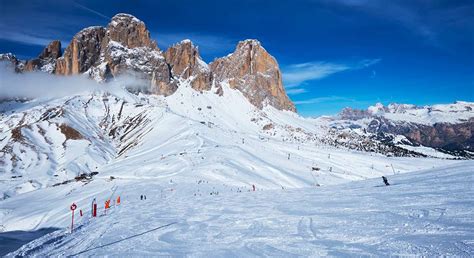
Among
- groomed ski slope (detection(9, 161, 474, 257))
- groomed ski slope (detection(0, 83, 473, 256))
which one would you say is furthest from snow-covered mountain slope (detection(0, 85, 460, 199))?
groomed ski slope (detection(9, 161, 474, 257))

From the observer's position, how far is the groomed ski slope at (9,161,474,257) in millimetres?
9898

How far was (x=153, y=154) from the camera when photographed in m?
84.8

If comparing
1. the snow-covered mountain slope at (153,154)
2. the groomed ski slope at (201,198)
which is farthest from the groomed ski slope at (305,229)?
the snow-covered mountain slope at (153,154)

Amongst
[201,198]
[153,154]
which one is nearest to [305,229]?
[201,198]

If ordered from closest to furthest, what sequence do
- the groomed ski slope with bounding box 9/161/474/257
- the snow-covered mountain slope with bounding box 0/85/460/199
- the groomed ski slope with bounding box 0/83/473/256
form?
the groomed ski slope with bounding box 9/161/474/257, the groomed ski slope with bounding box 0/83/473/256, the snow-covered mountain slope with bounding box 0/85/460/199

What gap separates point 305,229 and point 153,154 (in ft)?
247

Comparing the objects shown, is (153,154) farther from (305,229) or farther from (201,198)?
(305,229)

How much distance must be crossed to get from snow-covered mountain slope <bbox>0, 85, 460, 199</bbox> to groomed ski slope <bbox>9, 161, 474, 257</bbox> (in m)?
31.5

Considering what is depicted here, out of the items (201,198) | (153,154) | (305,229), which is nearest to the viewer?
(305,229)

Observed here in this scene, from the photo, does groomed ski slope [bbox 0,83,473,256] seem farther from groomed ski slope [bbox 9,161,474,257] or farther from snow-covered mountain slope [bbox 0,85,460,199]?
snow-covered mountain slope [bbox 0,85,460,199]

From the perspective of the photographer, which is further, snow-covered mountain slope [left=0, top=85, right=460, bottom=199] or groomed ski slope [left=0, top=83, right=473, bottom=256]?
snow-covered mountain slope [left=0, top=85, right=460, bottom=199]

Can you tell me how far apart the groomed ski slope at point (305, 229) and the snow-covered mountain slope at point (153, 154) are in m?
31.5

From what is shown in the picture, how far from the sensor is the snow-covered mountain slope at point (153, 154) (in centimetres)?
6150

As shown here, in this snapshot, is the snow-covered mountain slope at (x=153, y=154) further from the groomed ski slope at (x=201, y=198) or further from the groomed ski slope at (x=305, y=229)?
the groomed ski slope at (x=305, y=229)
